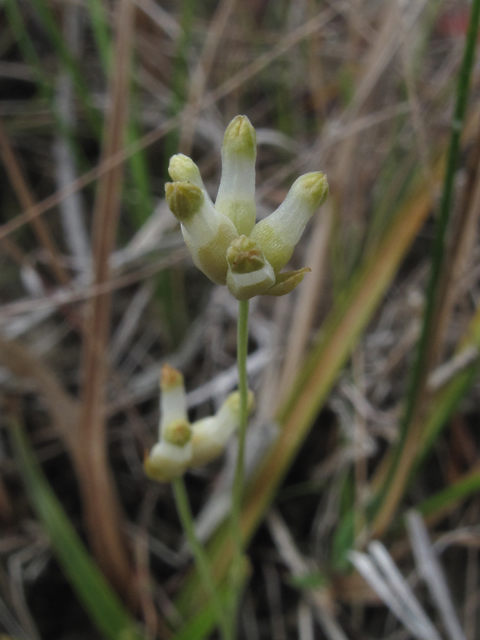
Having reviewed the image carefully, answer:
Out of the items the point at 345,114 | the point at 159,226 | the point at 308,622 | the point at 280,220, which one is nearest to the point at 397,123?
the point at 345,114

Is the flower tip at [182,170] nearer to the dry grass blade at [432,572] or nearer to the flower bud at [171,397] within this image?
the flower bud at [171,397]

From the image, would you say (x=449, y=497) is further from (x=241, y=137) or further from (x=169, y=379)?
(x=241, y=137)

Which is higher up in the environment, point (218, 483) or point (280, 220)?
point (280, 220)

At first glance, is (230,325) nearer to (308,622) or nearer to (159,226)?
(159,226)

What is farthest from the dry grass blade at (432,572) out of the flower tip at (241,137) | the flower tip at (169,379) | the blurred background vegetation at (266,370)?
the flower tip at (241,137)

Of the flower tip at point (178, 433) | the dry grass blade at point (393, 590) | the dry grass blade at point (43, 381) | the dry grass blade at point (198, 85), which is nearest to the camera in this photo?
the flower tip at point (178, 433)

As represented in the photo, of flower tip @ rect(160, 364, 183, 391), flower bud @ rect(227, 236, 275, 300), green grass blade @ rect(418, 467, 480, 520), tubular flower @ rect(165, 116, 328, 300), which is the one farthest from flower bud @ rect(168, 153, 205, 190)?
green grass blade @ rect(418, 467, 480, 520)

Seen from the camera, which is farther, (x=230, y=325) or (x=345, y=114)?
(x=230, y=325)
